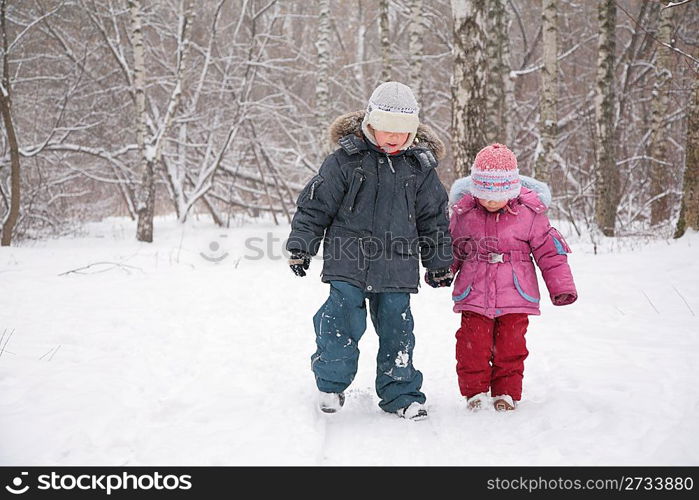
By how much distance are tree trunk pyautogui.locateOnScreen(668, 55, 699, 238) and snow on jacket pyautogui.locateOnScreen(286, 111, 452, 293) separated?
491 centimetres

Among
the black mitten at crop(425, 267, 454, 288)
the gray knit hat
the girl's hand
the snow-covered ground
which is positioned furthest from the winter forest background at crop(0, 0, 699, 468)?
the gray knit hat

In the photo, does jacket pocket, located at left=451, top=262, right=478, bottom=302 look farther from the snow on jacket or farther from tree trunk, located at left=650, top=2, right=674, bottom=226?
tree trunk, located at left=650, top=2, right=674, bottom=226

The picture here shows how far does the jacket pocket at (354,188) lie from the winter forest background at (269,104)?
131 inches

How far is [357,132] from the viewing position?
2707 mm

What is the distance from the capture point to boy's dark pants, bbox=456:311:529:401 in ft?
8.79

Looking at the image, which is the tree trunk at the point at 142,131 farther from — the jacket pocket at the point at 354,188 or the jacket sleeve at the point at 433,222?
the jacket sleeve at the point at 433,222

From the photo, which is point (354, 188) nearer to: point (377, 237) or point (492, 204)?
point (377, 237)

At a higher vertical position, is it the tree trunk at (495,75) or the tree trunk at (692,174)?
the tree trunk at (495,75)

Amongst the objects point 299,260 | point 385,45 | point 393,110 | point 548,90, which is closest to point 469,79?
point 393,110

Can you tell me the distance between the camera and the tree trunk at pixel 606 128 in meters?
8.40

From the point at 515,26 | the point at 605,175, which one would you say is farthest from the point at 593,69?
the point at 605,175

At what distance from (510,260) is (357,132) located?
104 cm

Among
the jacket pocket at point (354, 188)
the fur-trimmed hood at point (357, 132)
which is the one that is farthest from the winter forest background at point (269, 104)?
the jacket pocket at point (354, 188)
